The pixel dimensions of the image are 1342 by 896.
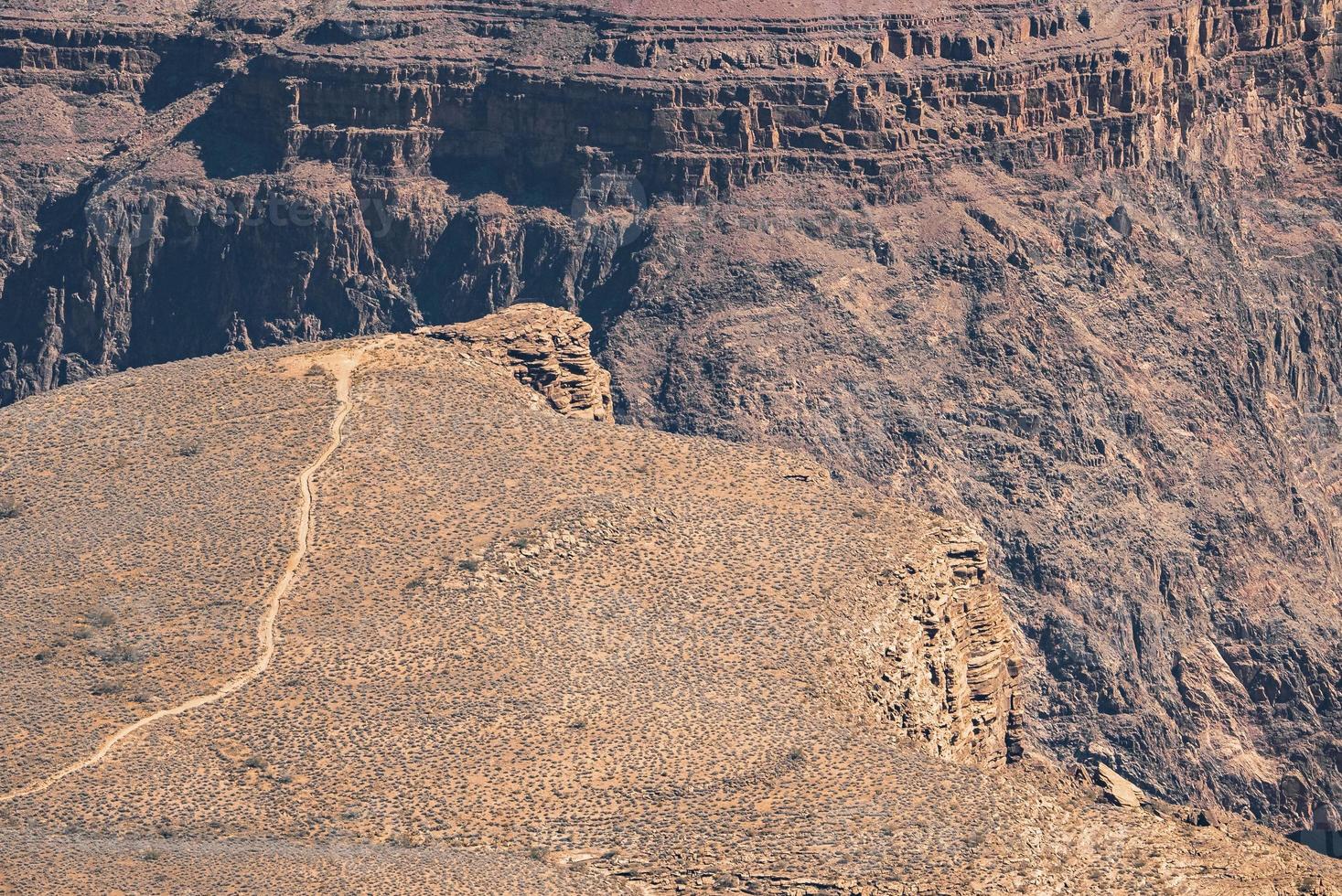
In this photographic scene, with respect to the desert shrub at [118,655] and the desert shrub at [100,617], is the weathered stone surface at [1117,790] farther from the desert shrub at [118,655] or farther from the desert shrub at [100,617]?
the desert shrub at [100,617]

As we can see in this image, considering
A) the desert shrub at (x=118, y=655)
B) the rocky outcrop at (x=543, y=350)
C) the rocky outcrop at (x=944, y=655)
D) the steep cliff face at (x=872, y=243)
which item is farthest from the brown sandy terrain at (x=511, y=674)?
the steep cliff face at (x=872, y=243)

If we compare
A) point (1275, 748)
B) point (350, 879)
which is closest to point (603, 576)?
Answer: point (350, 879)

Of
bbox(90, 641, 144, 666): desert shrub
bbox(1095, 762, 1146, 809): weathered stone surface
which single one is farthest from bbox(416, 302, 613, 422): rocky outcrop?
bbox(90, 641, 144, 666): desert shrub

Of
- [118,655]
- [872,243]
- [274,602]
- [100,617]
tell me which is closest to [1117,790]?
[274,602]

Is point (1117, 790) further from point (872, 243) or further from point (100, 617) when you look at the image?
point (872, 243)

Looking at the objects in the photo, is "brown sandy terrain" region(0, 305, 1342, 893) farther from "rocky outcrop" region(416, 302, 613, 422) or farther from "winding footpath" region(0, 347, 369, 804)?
"rocky outcrop" region(416, 302, 613, 422)
